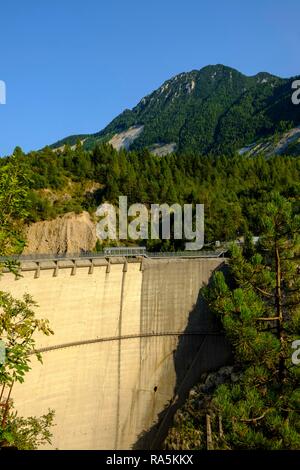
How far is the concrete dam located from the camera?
30.6m

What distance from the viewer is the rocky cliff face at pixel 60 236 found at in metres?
56.5

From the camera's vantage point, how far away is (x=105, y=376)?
32938 mm

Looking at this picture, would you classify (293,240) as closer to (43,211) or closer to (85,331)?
(85,331)

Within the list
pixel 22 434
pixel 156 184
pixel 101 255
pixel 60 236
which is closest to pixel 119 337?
pixel 101 255

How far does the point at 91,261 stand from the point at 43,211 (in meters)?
25.7

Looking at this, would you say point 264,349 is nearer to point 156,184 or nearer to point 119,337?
point 119,337

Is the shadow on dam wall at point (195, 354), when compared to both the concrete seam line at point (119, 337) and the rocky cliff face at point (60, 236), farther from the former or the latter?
the rocky cliff face at point (60, 236)

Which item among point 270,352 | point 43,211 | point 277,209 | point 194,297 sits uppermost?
point 43,211

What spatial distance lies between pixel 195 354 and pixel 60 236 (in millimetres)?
28355

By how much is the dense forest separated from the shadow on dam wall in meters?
19.4

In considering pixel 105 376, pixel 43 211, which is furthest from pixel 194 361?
pixel 43 211

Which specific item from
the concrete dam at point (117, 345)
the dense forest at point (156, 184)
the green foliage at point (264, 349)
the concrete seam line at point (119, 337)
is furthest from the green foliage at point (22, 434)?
the dense forest at point (156, 184)
